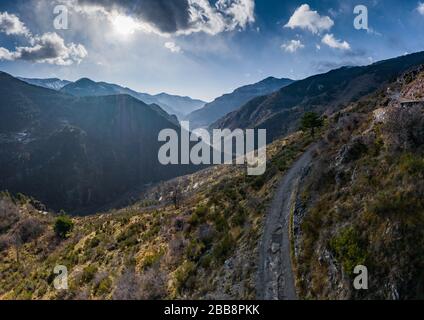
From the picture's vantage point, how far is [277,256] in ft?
56.6

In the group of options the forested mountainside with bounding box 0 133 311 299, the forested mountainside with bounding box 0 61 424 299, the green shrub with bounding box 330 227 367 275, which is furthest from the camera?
the forested mountainside with bounding box 0 133 311 299

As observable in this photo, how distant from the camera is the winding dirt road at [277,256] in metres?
14.8

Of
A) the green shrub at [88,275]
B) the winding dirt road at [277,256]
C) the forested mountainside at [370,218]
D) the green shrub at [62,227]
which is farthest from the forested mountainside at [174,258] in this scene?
the green shrub at [62,227]

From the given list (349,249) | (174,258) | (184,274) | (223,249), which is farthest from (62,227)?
(349,249)

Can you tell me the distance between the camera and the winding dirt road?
48.6 ft

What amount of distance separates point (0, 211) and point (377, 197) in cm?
9123

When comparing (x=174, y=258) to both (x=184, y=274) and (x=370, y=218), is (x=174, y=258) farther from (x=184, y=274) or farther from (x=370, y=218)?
(x=370, y=218)

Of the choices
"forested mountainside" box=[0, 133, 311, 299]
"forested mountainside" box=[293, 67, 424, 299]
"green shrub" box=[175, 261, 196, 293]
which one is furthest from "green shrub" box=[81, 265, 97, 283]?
"forested mountainside" box=[293, 67, 424, 299]

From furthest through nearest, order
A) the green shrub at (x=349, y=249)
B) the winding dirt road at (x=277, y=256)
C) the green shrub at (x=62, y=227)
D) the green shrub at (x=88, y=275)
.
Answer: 1. the green shrub at (x=62, y=227)
2. the green shrub at (x=88, y=275)
3. the winding dirt road at (x=277, y=256)
4. the green shrub at (x=349, y=249)

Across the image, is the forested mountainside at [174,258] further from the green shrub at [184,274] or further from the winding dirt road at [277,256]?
the winding dirt road at [277,256]

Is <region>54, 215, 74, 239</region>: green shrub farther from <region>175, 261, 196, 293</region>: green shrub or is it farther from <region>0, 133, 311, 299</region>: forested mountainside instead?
<region>175, 261, 196, 293</region>: green shrub
